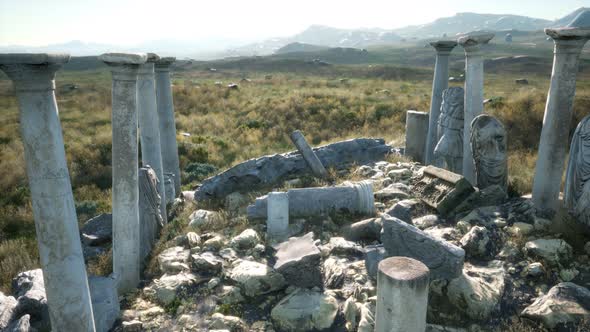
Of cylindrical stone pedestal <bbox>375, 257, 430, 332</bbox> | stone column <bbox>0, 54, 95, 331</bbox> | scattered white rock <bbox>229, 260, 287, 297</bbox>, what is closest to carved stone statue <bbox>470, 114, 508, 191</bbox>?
cylindrical stone pedestal <bbox>375, 257, 430, 332</bbox>

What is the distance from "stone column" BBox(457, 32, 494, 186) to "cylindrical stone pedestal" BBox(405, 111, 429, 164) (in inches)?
130

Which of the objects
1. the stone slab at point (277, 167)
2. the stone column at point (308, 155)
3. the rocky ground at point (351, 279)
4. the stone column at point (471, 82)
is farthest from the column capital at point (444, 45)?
the rocky ground at point (351, 279)

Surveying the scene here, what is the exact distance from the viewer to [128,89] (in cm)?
600

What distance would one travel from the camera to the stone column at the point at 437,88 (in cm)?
1084

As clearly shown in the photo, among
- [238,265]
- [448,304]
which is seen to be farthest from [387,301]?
[238,265]

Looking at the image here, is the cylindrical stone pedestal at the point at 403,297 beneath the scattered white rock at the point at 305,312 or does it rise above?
above

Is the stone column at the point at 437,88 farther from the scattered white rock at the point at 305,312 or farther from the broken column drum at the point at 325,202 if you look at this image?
the scattered white rock at the point at 305,312

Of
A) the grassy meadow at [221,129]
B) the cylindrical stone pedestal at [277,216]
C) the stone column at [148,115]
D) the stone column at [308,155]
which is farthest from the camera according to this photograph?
the grassy meadow at [221,129]

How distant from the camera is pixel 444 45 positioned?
10555mm

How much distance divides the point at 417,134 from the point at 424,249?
23.1 ft

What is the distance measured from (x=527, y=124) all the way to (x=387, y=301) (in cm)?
1514

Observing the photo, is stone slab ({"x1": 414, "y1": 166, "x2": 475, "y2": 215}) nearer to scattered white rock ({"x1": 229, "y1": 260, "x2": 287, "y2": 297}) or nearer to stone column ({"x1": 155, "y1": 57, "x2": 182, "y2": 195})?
scattered white rock ({"x1": 229, "y1": 260, "x2": 287, "y2": 297})

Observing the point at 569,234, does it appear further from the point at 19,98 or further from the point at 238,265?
the point at 19,98

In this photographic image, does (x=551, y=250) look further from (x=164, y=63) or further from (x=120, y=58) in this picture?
(x=164, y=63)
